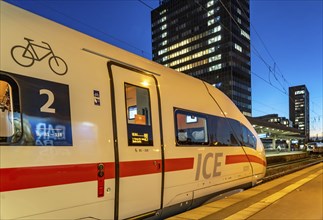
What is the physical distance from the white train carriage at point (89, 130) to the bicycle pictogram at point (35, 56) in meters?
0.01

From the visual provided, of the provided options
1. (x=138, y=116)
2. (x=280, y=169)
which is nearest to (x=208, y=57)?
(x=280, y=169)

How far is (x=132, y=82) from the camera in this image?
543cm

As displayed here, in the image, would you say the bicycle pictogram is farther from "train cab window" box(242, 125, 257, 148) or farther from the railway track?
the railway track

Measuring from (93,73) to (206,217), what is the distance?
12.8 ft

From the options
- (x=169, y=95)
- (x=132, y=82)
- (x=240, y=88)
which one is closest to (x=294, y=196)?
(x=169, y=95)

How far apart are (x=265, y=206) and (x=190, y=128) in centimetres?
305

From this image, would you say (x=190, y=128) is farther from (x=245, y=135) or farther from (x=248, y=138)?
(x=248, y=138)

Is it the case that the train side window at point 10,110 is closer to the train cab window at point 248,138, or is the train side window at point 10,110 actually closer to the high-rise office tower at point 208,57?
the train cab window at point 248,138

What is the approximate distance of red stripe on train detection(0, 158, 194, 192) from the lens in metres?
3.44

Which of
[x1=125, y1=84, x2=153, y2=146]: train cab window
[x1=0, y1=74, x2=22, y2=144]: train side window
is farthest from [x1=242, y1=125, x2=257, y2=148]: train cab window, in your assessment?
[x1=0, y1=74, x2=22, y2=144]: train side window

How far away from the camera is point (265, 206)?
27.0ft

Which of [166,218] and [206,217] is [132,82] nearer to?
[166,218]

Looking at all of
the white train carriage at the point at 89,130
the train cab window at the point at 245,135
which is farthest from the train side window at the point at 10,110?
the train cab window at the point at 245,135

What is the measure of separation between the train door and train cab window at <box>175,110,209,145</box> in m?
0.71
